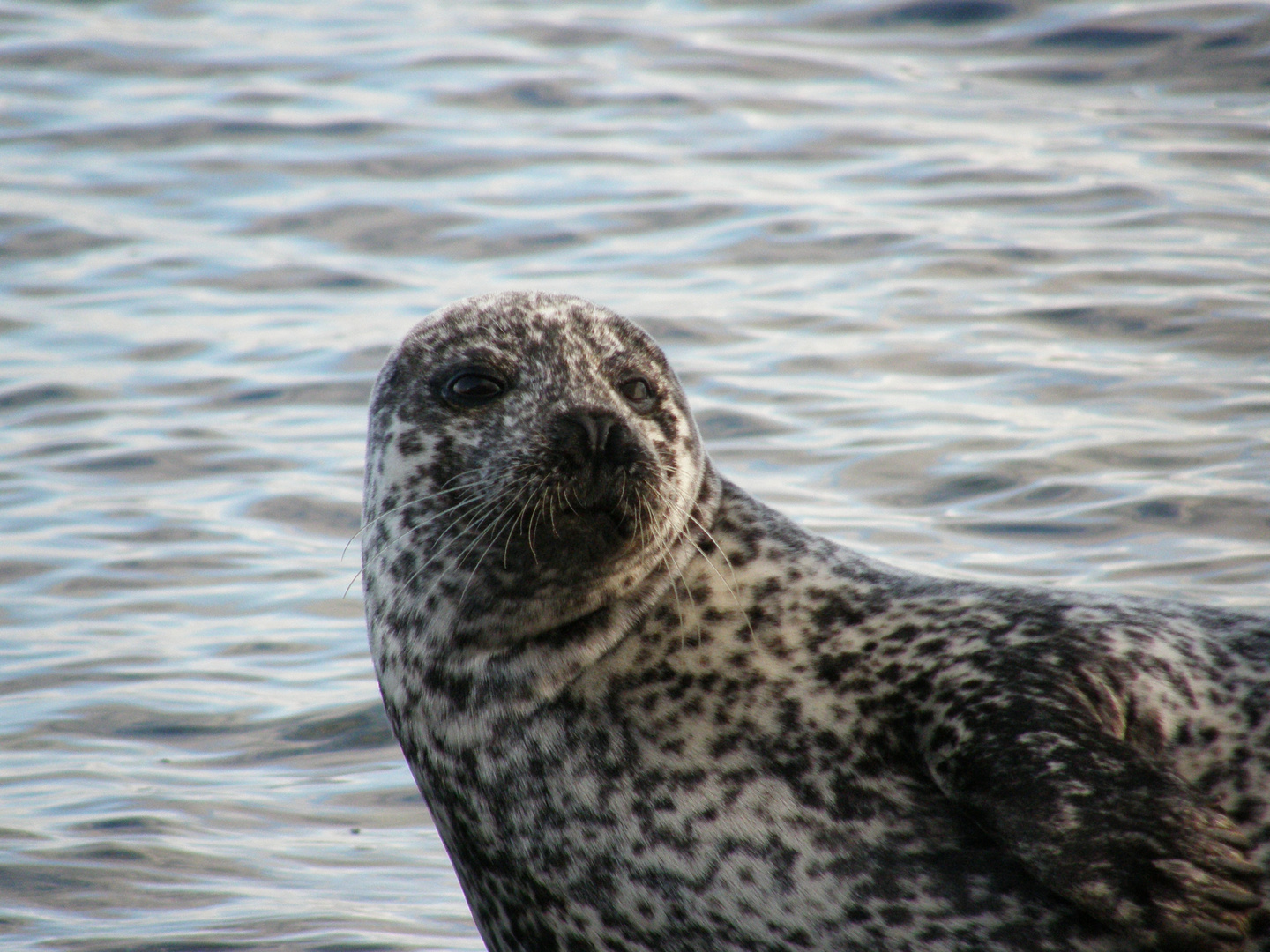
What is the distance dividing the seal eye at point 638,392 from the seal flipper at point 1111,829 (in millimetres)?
1311

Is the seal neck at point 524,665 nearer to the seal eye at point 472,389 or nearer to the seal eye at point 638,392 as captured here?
the seal eye at point 638,392

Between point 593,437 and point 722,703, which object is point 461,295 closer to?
point 593,437

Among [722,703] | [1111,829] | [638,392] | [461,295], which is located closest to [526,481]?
[638,392]

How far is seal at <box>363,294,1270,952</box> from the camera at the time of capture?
12.1ft

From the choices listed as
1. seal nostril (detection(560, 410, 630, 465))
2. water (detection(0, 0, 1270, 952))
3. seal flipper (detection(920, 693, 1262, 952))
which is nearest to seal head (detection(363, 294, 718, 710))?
seal nostril (detection(560, 410, 630, 465))

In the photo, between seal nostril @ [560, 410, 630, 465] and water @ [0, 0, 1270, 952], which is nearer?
seal nostril @ [560, 410, 630, 465]

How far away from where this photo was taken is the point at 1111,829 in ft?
11.2

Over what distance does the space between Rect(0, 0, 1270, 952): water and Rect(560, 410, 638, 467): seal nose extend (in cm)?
169

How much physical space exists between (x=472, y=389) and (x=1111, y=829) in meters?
1.91

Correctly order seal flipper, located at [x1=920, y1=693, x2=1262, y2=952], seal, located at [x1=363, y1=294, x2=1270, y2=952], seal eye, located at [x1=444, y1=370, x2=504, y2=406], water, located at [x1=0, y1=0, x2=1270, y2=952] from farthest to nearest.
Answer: water, located at [x1=0, y1=0, x2=1270, y2=952]
seal eye, located at [x1=444, y1=370, x2=504, y2=406]
seal, located at [x1=363, y1=294, x2=1270, y2=952]
seal flipper, located at [x1=920, y1=693, x2=1262, y2=952]

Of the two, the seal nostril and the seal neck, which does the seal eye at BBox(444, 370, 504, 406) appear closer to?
the seal nostril

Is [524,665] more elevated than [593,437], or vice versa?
[593,437]

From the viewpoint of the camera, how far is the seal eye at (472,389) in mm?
4523

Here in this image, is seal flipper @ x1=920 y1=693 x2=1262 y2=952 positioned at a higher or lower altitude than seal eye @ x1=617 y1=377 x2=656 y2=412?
lower
